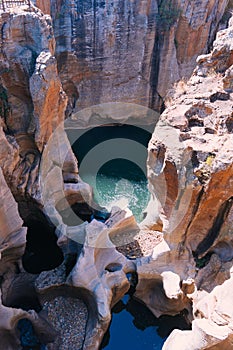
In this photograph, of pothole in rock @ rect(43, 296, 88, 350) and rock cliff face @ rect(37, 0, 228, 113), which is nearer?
pothole in rock @ rect(43, 296, 88, 350)

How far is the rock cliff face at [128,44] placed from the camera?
48.6 feet

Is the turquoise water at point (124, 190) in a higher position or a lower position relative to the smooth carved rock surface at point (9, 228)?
lower

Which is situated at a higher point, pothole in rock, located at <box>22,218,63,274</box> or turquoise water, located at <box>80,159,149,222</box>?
pothole in rock, located at <box>22,218,63,274</box>

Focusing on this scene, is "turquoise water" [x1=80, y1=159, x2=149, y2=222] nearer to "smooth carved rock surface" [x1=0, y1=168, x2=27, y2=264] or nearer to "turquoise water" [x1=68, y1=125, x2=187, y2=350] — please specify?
"turquoise water" [x1=68, y1=125, x2=187, y2=350]

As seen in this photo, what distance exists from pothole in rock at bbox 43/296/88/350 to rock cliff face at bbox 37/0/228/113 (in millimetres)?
9621

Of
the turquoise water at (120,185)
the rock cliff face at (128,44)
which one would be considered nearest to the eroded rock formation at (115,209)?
the turquoise water at (120,185)

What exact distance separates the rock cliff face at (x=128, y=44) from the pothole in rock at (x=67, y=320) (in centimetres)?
962

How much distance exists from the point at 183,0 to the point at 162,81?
3.61m

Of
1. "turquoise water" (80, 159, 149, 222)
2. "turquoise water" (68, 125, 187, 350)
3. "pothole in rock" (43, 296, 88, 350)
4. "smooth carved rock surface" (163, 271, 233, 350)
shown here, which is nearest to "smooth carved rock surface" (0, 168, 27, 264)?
"pothole in rock" (43, 296, 88, 350)

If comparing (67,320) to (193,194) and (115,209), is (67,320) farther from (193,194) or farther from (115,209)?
(193,194)

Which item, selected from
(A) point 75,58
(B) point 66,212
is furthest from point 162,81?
(B) point 66,212

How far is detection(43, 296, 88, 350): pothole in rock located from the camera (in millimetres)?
7285

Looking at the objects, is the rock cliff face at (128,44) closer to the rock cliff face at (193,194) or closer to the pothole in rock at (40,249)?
the pothole in rock at (40,249)

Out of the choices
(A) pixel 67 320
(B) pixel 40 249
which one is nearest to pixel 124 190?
(B) pixel 40 249
